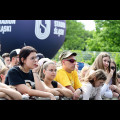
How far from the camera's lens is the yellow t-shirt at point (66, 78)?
491 centimetres

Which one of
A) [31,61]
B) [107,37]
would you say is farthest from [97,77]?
[107,37]

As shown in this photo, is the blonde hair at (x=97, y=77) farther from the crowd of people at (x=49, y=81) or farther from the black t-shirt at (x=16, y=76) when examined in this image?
the black t-shirt at (x=16, y=76)

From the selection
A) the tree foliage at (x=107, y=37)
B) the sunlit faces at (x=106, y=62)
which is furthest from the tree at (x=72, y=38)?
the sunlit faces at (x=106, y=62)

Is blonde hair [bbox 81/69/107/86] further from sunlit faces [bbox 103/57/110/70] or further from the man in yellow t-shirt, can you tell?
sunlit faces [bbox 103/57/110/70]

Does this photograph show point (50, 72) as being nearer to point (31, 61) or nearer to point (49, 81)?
point (49, 81)

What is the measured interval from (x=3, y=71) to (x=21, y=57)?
894mm

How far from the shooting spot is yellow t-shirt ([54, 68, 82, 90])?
4.91 meters

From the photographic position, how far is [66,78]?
492 centimetres

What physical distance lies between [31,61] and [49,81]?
609 mm
